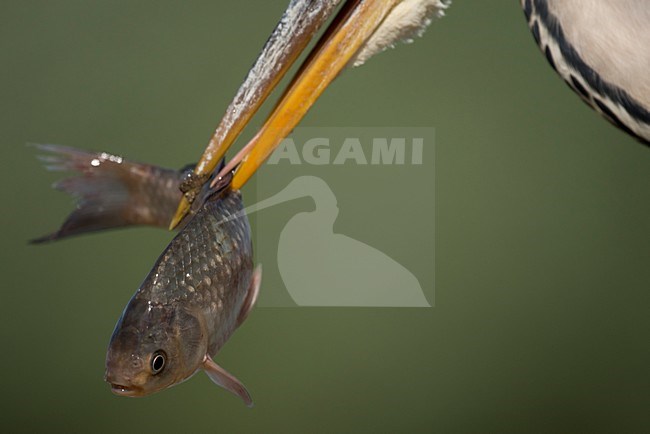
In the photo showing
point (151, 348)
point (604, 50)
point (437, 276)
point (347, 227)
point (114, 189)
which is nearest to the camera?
point (151, 348)

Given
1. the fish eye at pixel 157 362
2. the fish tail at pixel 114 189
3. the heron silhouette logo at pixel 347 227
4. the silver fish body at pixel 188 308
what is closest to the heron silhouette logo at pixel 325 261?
the heron silhouette logo at pixel 347 227

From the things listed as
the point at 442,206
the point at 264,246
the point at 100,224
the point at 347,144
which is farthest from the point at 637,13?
the point at 442,206

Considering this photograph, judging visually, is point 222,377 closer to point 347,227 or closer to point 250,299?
point 250,299

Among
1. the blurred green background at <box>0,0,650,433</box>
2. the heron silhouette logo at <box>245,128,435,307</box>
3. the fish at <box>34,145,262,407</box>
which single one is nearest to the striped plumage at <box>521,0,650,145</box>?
the fish at <box>34,145,262,407</box>

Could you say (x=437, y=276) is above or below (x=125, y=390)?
above

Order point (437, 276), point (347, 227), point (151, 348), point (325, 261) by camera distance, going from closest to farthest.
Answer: point (151, 348)
point (325, 261)
point (347, 227)
point (437, 276)

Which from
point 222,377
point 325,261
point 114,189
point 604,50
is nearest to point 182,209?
point 114,189

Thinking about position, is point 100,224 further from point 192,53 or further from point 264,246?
point 192,53
